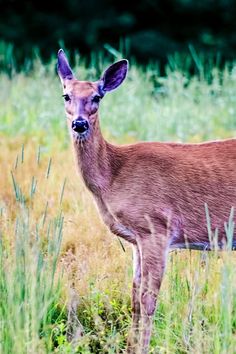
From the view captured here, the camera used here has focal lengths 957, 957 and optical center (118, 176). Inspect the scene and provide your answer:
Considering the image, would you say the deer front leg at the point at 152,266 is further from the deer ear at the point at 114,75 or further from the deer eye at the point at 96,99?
the deer ear at the point at 114,75

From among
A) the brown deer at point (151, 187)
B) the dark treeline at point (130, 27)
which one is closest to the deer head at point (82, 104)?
the brown deer at point (151, 187)

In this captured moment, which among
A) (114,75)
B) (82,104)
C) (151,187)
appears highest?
(114,75)

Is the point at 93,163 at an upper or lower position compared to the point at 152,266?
upper

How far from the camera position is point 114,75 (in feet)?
18.0

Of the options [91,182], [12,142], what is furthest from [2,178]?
[91,182]

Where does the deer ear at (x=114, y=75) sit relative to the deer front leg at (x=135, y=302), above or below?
above

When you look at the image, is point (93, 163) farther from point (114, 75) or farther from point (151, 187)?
point (114, 75)

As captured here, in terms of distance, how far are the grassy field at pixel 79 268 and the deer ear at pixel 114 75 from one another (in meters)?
0.62

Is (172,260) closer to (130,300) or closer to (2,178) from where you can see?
(130,300)

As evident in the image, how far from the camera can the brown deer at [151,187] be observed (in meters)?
4.92

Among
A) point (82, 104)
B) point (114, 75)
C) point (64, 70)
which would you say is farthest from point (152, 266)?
point (64, 70)

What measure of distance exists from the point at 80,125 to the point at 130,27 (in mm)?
12670

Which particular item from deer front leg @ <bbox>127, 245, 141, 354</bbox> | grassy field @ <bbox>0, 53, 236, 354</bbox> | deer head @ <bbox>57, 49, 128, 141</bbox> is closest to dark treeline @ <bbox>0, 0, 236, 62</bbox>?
grassy field @ <bbox>0, 53, 236, 354</bbox>

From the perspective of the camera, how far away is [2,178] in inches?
287
